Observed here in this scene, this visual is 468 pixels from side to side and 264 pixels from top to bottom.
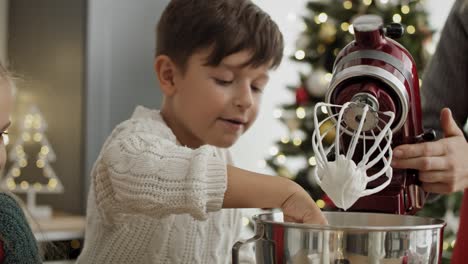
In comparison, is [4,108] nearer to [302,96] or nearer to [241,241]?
[241,241]

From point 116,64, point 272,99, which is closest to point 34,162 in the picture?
point 116,64

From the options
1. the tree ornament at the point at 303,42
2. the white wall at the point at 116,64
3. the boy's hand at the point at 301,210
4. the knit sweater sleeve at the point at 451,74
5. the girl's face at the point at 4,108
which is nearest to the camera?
the boy's hand at the point at 301,210

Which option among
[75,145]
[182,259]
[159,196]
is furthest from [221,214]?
[75,145]

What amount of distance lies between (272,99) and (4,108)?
3.07 m

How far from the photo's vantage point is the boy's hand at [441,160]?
0.98 meters

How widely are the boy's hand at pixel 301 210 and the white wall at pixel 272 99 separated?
9.93 feet

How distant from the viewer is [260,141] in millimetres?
4047

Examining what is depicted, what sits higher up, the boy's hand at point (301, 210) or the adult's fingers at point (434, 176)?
the adult's fingers at point (434, 176)

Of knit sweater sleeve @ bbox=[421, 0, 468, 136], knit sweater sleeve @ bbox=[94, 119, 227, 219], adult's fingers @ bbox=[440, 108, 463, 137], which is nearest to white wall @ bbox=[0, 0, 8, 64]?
knit sweater sleeve @ bbox=[421, 0, 468, 136]

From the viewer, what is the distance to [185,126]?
4.67ft

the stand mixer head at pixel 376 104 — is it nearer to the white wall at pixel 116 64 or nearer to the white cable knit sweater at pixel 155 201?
the white cable knit sweater at pixel 155 201

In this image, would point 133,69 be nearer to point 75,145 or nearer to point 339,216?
point 75,145

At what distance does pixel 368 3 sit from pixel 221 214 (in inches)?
76.2

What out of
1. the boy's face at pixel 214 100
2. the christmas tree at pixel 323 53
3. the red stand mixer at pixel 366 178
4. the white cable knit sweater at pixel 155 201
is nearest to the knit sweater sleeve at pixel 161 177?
the white cable knit sweater at pixel 155 201
